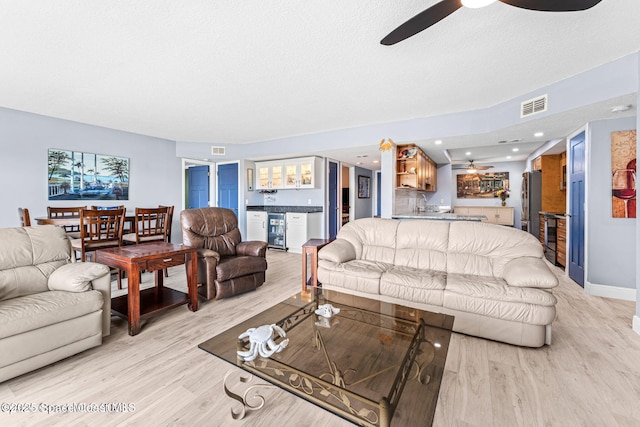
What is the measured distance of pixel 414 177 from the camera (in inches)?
201

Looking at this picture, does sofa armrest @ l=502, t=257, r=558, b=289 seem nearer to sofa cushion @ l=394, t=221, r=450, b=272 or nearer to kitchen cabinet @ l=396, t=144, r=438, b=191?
sofa cushion @ l=394, t=221, r=450, b=272

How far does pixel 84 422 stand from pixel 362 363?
1477mm

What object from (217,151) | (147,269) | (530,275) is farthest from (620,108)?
(217,151)

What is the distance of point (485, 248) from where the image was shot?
2.90 meters

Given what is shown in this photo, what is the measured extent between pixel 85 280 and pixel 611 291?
5450mm

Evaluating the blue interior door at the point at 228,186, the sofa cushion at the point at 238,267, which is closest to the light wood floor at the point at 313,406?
the sofa cushion at the point at 238,267

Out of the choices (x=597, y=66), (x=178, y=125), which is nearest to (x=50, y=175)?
(x=178, y=125)

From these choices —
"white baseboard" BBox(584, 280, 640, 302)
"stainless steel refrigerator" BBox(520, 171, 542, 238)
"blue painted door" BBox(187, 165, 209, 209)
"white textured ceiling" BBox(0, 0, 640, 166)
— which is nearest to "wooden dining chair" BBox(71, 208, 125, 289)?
"white textured ceiling" BBox(0, 0, 640, 166)

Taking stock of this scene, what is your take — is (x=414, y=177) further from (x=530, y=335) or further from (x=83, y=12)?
(x=83, y=12)

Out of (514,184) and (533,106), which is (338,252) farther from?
(514,184)

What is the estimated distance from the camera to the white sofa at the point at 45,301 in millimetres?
1694

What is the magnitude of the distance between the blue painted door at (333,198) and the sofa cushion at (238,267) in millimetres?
3561

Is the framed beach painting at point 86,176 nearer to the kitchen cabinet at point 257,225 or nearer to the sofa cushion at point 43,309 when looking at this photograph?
the kitchen cabinet at point 257,225

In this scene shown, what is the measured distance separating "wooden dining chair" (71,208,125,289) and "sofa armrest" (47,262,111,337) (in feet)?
3.81
